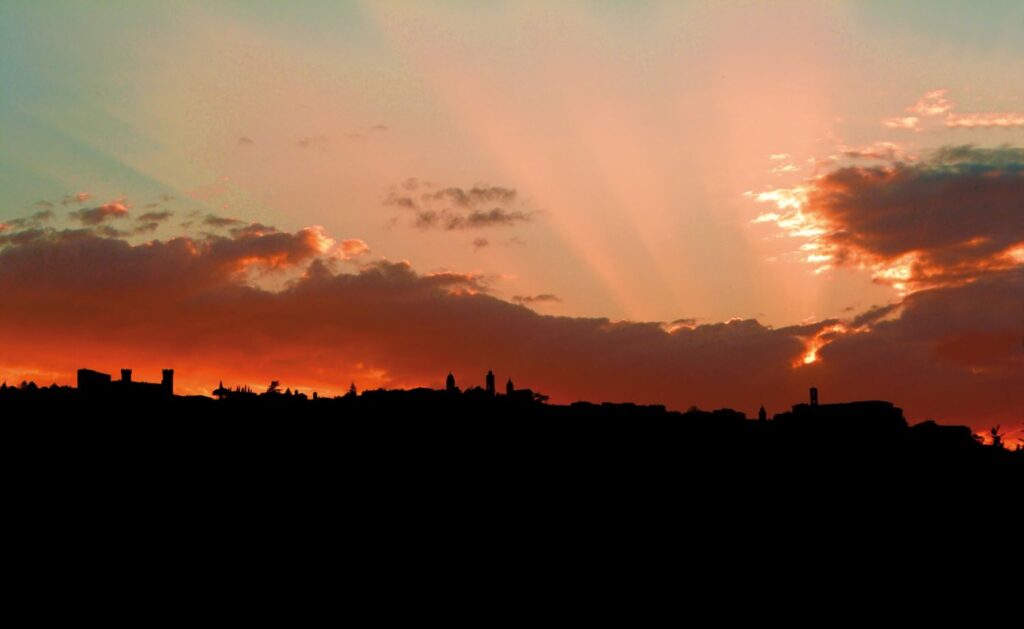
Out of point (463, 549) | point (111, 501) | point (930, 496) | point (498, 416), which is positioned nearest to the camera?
point (111, 501)

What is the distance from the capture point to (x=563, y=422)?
58.6m

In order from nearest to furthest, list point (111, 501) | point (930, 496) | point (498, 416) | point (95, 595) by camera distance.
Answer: point (95, 595) → point (111, 501) → point (498, 416) → point (930, 496)

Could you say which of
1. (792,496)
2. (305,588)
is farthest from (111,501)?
(792,496)

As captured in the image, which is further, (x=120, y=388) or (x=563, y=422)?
(x=563, y=422)

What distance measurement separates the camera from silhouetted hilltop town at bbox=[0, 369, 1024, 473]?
4475cm

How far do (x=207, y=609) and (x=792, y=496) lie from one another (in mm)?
34241

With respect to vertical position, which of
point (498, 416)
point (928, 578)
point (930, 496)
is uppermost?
point (498, 416)

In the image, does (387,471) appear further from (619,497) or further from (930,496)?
(930,496)

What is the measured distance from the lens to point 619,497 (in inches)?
2272

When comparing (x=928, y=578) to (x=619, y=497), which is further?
(x=928, y=578)

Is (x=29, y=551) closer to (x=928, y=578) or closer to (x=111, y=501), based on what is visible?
(x=111, y=501)

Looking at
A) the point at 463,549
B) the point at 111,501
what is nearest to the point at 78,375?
the point at 111,501

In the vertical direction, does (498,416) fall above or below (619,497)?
above

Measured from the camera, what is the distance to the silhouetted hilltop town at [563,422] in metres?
A: 44.8
